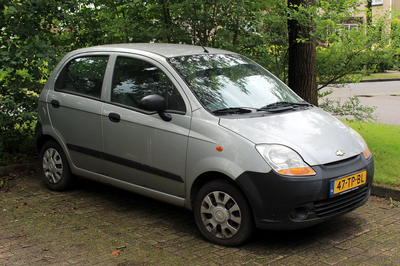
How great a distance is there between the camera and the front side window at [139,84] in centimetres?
459

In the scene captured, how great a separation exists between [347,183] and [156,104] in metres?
1.89

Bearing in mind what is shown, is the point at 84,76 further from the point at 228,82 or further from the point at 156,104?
the point at 228,82

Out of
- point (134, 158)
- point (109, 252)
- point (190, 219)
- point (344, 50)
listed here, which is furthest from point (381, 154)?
point (109, 252)

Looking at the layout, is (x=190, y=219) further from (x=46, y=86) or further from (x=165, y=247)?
(x=46, y=86)

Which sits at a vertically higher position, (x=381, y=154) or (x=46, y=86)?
(x=46, y=86)

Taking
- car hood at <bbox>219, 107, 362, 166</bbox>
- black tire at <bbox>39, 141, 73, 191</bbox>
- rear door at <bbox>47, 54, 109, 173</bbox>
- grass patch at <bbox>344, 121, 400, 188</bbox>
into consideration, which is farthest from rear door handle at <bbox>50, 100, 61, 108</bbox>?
grass patch at <bbox>344, 121, 400, 188</bbox>

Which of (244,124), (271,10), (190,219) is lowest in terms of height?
(190,219)

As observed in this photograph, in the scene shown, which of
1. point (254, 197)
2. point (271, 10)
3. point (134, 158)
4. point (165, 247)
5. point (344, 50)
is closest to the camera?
point (254, 197)

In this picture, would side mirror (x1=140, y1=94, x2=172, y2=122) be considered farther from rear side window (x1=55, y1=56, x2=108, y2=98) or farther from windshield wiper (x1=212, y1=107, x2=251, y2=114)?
rear side window (x1=55, y1=56, x2=108, y2=98)

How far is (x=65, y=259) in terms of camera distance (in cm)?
393

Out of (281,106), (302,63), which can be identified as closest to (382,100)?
(302,63)

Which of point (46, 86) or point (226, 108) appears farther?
point (46, 86)

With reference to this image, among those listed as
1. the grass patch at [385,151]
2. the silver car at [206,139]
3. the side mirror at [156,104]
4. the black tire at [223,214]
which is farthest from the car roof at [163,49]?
the grass patch at [385,151]

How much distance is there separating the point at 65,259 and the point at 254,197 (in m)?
1.69
